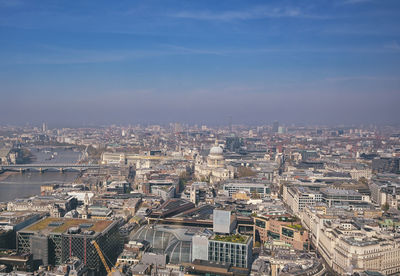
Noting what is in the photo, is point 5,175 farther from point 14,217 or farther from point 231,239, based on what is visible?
point 231,239

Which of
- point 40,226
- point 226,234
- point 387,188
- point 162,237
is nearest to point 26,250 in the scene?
point 40,226

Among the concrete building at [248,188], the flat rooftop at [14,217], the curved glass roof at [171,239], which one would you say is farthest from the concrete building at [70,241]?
the concrete building at [248,188]

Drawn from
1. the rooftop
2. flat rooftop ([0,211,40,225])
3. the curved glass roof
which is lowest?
the curved glass roof

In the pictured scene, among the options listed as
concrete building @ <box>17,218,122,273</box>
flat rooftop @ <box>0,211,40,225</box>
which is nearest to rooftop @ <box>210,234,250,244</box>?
concrete building @ <box>17,218,122,273</box>

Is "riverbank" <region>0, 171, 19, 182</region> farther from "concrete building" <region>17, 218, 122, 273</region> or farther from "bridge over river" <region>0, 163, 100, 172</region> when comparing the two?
"concrete building" <region>17, 218, 122, 273</region>

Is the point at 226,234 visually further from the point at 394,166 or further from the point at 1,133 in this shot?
the point at 1,133

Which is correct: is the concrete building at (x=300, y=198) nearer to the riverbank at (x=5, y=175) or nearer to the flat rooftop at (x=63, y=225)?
the flat rooftop at (x=63, y=225)

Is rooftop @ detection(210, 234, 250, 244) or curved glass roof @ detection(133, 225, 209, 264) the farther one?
curved glass roof @ detection(133, 225, 209, 264)

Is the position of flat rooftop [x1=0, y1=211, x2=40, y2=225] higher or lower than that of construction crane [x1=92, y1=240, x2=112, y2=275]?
higher

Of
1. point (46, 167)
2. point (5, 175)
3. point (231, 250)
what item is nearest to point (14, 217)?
point (231, 250)
